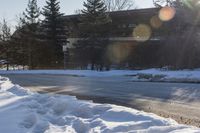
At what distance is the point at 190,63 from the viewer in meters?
36.3

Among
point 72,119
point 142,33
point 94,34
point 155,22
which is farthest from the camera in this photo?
point 142,33

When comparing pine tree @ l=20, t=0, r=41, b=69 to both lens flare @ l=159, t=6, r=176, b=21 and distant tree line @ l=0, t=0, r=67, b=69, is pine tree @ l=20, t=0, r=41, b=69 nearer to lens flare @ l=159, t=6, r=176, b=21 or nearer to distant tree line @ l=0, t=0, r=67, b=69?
distant tree line @ l=0, t=0, r=67, b=69

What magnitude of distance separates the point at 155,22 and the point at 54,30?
16730mm

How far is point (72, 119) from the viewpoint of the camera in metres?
9.85

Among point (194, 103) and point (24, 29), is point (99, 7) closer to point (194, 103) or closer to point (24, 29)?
point (24, 29)

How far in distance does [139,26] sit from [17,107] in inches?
1605

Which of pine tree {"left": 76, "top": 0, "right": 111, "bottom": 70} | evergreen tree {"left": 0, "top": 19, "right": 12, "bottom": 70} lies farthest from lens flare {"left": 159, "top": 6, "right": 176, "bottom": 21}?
evergreen tree {"left": 0, "top": 19, "right": 12, "bottom": 70}

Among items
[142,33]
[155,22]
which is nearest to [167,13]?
[155,22]

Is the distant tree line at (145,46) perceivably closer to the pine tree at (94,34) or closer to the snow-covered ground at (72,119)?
the pine tree at (94,34)

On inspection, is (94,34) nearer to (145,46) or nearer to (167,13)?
(145,46)

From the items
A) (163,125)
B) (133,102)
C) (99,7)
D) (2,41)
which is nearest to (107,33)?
(99,7)

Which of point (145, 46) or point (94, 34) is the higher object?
point (94, 34)

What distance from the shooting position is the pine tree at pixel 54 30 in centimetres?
5944

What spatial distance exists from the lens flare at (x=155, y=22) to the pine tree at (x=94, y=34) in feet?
14.6
